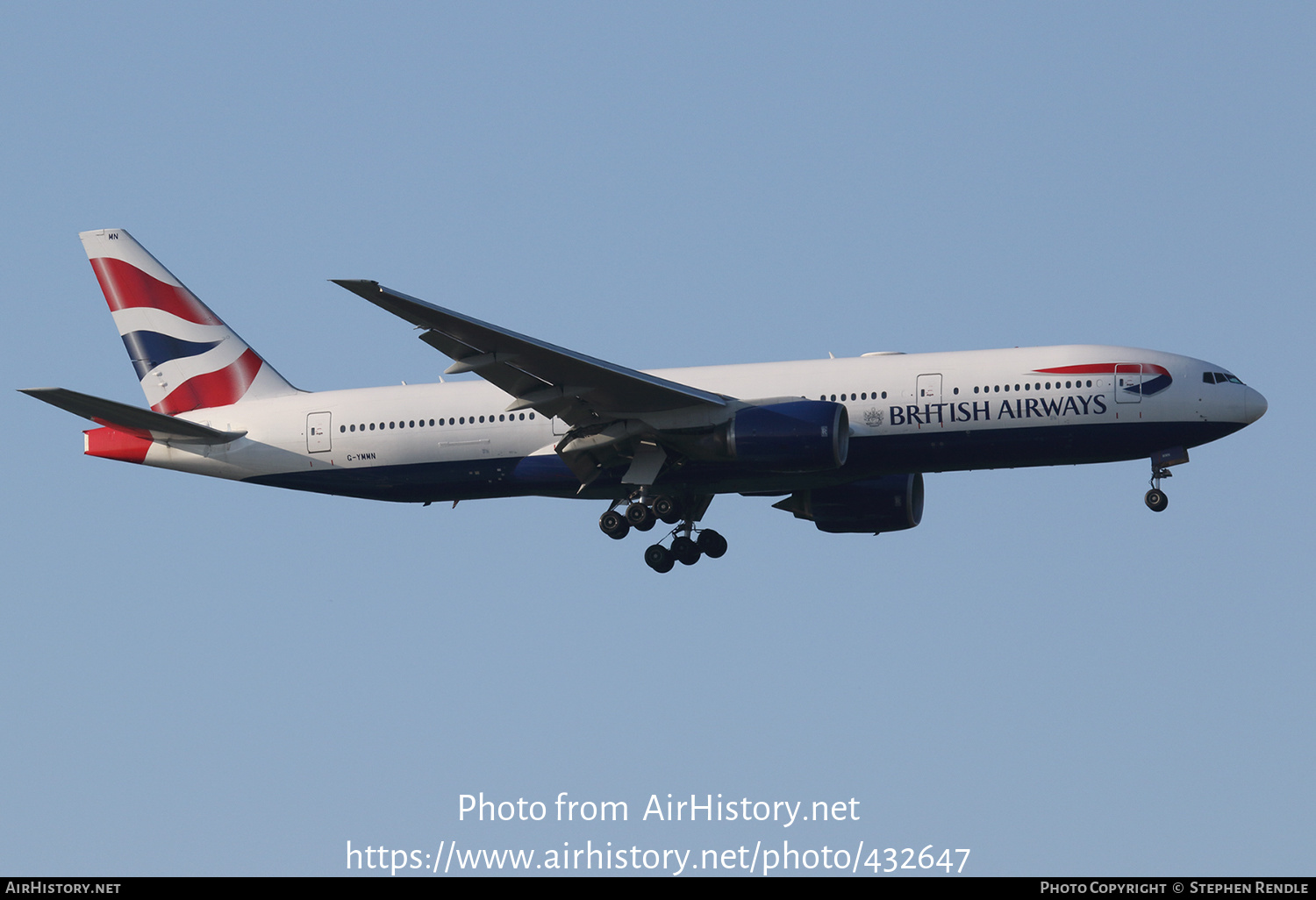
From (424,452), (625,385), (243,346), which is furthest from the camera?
(243,346)

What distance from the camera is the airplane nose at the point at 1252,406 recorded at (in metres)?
37.8

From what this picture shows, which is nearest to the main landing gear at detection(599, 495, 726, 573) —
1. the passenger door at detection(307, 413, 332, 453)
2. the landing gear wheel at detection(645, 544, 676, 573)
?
the landing gear wheel at detection(645, 544, 676, 573)

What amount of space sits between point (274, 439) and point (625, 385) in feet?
33.9

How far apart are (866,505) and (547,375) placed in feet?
34.8

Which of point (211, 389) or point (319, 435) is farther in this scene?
point (211, 389)

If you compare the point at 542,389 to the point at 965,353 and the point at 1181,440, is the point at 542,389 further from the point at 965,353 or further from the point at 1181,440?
the point at 1181,440

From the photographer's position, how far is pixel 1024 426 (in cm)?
3747

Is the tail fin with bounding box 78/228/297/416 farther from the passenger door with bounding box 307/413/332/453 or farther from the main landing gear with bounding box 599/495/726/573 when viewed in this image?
the main landing gear with bounding box 599/495/726/573

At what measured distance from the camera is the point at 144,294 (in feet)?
148

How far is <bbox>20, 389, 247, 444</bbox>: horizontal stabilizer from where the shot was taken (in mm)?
37406

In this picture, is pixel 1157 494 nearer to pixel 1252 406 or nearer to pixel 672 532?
pixel 1252 406

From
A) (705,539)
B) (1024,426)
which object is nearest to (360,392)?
(705,539)

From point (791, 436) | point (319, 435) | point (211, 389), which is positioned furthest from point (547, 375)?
point (211, 389)

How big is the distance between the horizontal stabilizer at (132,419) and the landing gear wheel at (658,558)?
10.9 meters
